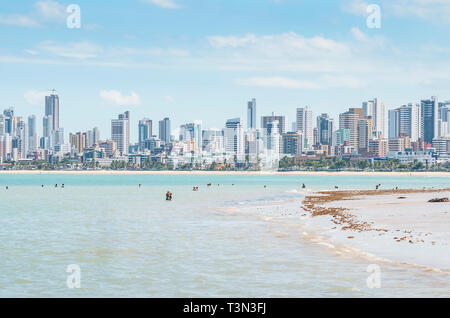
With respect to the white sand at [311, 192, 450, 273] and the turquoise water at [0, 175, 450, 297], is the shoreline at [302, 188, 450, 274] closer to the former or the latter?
the white sand at [311, 192, 450, 273]

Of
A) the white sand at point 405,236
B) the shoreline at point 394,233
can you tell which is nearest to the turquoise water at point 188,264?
the shoreline at point 394,233

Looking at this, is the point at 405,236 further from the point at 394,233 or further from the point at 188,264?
the point at 188,264

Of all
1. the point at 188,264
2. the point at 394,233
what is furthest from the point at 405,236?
the point at 188,264

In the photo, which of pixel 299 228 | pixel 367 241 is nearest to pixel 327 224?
pixel 299 228

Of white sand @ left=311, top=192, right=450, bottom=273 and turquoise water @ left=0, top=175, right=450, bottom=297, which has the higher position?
white sand @ left=311, top=192, right=450, bottom=273

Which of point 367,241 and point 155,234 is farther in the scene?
point 155,234

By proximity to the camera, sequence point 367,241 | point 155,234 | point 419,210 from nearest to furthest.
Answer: point 367,241 → point 155,234 → point 419,210

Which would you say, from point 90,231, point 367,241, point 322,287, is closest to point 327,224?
point 367,241

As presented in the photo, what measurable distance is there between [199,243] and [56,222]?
21231mm

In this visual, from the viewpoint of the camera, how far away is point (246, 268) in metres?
28.1

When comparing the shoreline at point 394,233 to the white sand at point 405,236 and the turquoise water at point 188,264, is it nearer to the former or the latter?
the white sand at point 405,236

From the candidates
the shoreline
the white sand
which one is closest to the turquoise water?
the shoreline
